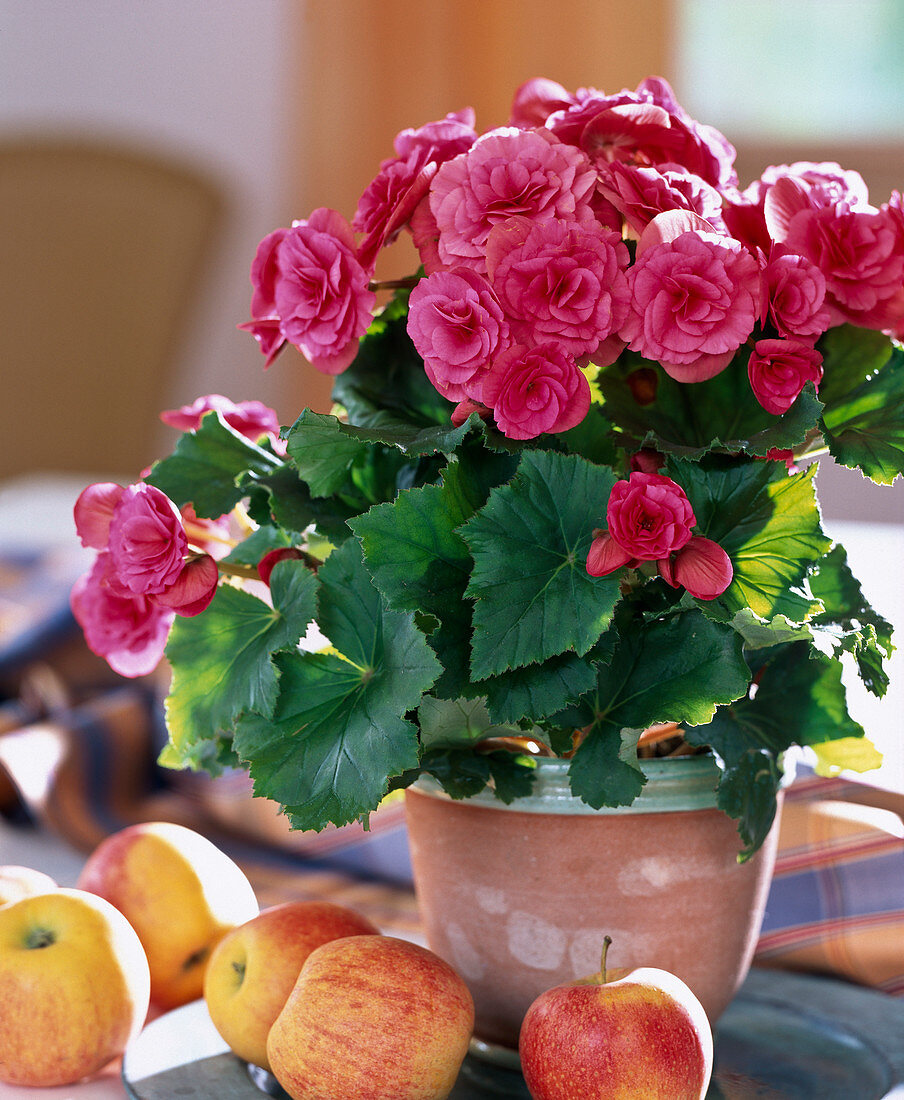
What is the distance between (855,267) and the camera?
436 millimetres

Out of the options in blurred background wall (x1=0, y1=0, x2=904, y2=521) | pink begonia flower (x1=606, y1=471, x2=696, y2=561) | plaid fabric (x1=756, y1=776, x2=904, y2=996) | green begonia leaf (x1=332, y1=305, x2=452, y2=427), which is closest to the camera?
pink begonia flower (x1=606, y1=471, x2=696, y2=561)

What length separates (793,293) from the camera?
0.42 meters

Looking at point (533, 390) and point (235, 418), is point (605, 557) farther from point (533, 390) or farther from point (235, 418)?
point (235, 418)

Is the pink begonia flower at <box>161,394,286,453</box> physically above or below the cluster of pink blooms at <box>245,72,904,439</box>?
below

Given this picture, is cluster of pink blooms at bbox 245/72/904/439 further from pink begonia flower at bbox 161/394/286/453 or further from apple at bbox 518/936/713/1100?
apple at bbox 518/936/713/1100

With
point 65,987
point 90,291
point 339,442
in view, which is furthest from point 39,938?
point 90,291

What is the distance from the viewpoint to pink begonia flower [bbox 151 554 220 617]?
0.44m

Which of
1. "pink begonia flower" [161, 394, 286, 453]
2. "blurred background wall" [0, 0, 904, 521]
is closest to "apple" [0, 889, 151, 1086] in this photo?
"pink begonia flower" [161, 394, 286, 453]

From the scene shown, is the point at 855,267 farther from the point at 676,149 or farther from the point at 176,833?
the point at 176,833

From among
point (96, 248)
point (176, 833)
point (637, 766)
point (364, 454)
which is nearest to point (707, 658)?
point (637, 766)

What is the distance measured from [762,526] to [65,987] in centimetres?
31

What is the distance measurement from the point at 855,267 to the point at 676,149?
0.08 m

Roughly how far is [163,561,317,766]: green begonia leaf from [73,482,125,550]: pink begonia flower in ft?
0.15

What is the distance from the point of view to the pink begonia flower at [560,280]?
40cm
